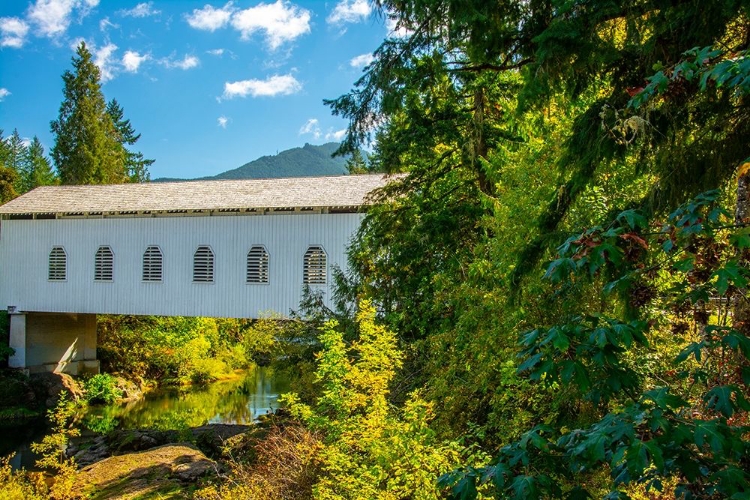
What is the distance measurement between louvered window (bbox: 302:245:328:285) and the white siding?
119 millimetres

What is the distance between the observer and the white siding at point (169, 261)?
15.0 metres

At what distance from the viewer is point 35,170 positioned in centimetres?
4441

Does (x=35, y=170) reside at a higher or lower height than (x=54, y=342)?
higher

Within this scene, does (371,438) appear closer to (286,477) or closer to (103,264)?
(286,477)

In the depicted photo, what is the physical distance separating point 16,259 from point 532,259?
724 inches

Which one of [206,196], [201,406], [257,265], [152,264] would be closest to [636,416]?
[257,265]

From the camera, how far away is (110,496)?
29.4 ft

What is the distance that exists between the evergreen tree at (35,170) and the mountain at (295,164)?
273 ft

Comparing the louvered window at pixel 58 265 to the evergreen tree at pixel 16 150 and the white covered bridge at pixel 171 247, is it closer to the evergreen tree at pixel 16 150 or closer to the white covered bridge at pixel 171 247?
the white covered bridge at pixel 171 247

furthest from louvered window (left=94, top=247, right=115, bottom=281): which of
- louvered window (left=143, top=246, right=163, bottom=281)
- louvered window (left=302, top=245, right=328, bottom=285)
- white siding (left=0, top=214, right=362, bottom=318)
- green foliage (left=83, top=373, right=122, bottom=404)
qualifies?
louvered window (left=302, top=245, right=328, bottom=285)

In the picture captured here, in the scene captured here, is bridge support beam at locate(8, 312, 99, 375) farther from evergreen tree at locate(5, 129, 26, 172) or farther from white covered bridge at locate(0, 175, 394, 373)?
evergreen tree at locate(5, 129, 26, 172)

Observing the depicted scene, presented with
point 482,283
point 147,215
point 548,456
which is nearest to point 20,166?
point 147,215

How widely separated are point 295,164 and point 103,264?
130 m

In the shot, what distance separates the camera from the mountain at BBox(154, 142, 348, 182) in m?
139
